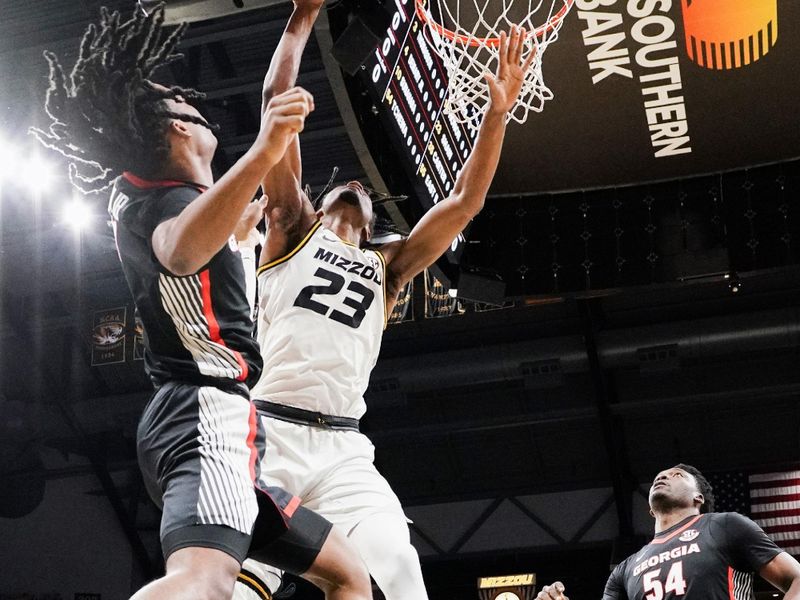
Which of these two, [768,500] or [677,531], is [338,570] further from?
[768,500]

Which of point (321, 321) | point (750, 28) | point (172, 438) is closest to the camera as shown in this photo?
point (172, 438)

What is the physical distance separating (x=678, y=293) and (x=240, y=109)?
5.91 m

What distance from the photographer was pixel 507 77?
153 inches

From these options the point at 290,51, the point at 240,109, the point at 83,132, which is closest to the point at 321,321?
the point at 290,51

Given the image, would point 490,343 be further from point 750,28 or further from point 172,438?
point 172,438

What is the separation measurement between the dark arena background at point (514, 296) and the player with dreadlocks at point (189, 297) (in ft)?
6.69

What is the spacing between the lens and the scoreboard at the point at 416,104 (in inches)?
199

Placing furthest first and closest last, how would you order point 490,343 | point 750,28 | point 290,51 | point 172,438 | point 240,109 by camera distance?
point 490,343 < point 240,109 < point 750,28 < point 290,51 < point 172,438

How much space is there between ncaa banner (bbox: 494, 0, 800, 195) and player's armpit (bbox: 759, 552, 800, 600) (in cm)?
266

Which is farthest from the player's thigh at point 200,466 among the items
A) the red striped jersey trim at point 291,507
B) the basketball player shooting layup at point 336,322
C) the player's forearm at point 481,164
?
the player's forearm at point 481,164

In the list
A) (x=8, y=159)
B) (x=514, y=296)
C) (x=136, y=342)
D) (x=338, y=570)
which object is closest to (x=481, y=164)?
(x=338, y=570)

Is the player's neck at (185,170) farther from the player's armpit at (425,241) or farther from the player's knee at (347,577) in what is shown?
the player's armpit at (425,241)

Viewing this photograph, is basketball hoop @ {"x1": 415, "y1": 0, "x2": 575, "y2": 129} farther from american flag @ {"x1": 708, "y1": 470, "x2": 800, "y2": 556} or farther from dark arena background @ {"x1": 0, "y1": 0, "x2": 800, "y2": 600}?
Result: american flag @ {"x1": 708, "y1": 470, "x2": 800, "y2": 556}

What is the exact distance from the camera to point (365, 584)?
112 inches
